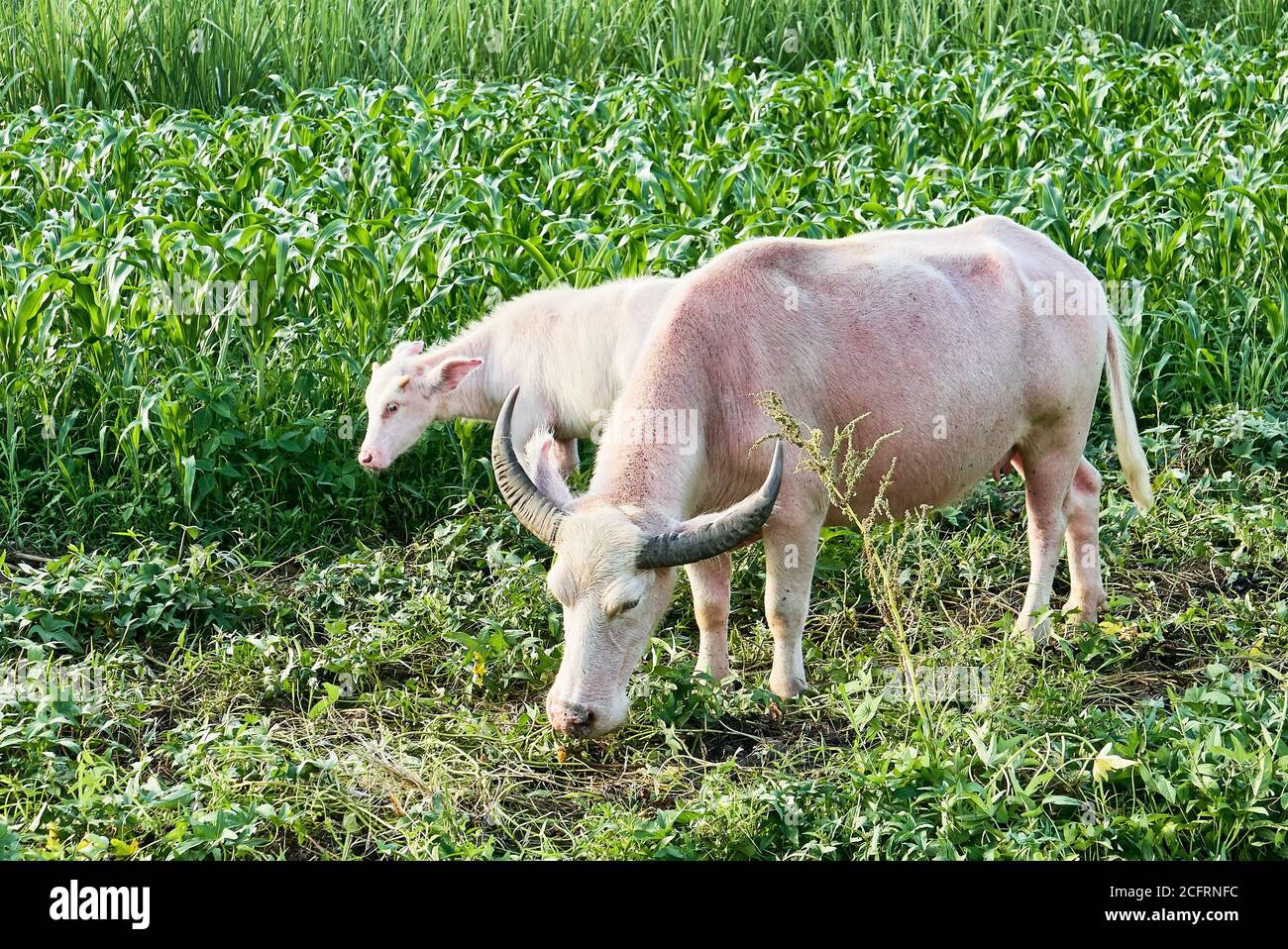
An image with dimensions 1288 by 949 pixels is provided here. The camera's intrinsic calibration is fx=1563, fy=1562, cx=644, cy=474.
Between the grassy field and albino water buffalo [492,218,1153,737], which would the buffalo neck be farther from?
the grassy field

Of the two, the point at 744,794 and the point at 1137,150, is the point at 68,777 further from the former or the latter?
the point at 1137,150

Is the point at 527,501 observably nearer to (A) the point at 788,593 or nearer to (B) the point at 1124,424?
(A) the point at 788,593

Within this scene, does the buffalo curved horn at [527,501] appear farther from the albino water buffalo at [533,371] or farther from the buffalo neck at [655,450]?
the albino water buffalo at [533,371]

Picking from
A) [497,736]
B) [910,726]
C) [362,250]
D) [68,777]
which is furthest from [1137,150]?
[68,777]

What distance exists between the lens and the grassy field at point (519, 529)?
4.18 meters

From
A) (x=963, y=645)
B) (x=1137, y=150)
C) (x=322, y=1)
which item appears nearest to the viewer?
(x=963, y=645)

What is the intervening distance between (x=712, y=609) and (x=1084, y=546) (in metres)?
1.50

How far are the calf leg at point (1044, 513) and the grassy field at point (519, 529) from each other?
0.19 metres

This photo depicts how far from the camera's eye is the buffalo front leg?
468cm

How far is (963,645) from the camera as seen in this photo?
4.74 m

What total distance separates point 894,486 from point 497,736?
150 cm

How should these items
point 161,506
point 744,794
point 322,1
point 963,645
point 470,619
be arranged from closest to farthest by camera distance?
1. point 744,794
2. point 963,645
3. point 470,619
4. point 161,506
5. point 322,1

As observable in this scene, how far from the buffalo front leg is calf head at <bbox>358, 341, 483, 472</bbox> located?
5.49ft

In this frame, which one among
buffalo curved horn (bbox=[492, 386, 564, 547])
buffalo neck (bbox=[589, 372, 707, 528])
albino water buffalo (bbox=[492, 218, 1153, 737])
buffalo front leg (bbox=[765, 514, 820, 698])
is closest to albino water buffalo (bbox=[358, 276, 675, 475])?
albino water buffalo (bbox=[492, 218, 1153, 737])
